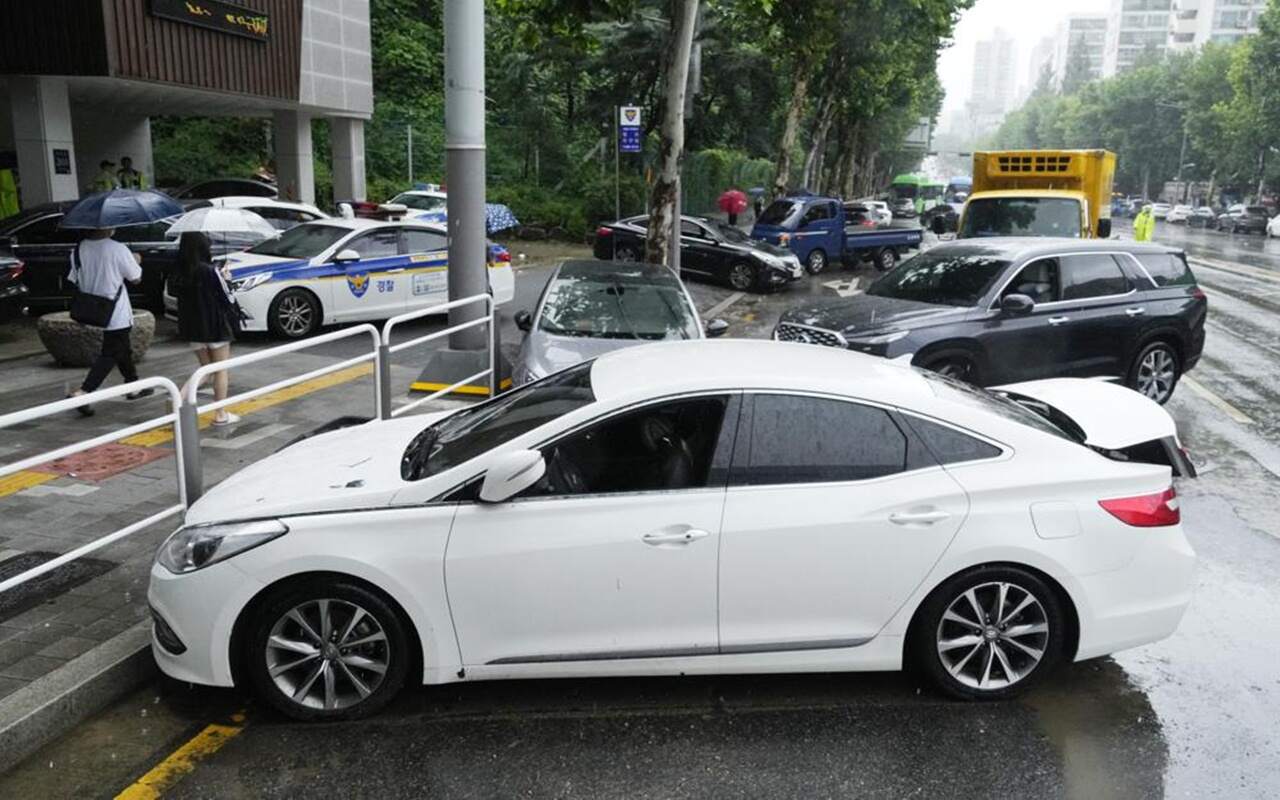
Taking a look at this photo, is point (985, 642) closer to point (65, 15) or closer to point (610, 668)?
point (610, 668)

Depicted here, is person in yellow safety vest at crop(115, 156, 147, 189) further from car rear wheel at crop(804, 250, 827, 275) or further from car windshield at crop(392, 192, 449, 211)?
car rear wheel at crop(804, 250, 827, 275)

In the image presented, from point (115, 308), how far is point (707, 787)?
7.05 meters

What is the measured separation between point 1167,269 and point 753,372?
7.69 metres

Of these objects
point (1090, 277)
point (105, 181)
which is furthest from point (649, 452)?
point (105, 181)

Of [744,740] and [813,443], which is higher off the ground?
[813,443]

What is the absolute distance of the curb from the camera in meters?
3.92

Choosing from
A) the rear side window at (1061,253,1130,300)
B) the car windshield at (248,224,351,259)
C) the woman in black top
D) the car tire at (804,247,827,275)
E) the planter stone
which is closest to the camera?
the woman in black top

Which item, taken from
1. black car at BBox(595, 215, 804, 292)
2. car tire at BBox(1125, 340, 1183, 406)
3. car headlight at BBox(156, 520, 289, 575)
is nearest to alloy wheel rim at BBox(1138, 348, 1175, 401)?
car tire at BBox(1125, 340, 1183, 406)

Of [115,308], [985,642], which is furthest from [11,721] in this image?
[115,308]

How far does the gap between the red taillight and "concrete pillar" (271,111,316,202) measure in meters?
22.4

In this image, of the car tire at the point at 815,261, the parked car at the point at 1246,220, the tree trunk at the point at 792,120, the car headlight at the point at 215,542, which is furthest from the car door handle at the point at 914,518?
the parked car at the point at 1246,220

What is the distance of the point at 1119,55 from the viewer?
167625mm

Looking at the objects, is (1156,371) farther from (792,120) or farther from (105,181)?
(792,120)

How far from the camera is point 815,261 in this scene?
80.1 ft
